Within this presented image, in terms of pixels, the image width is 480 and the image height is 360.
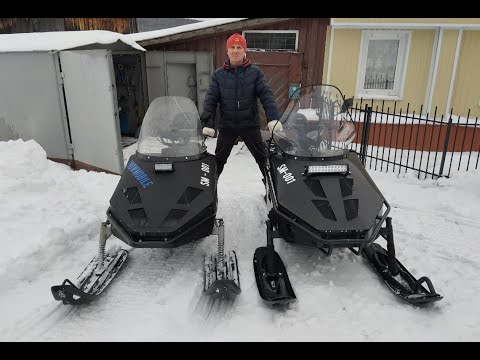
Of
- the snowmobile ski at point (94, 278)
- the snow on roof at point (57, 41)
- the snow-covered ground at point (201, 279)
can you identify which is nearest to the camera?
the snow-covered ground at point (201, 279)

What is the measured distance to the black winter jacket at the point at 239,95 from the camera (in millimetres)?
4145

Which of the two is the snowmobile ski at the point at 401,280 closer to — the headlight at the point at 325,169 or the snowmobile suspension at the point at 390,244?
the snowmobile suspension at the point at 390,244

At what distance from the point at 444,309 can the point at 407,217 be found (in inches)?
82.8

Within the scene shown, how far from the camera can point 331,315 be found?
2867mm

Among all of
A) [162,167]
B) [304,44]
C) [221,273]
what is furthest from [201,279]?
[304,44]

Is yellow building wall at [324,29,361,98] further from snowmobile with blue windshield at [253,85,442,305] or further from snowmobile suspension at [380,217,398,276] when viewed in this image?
snowmobile suspension at [380,217,398,276]

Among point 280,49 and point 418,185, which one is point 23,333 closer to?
point 418,185

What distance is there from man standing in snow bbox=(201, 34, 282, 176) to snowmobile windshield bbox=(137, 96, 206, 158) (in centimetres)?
14

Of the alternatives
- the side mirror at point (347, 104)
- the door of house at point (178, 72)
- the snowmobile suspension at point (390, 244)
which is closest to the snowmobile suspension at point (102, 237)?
the snowmobile suspension at point (390, 244)

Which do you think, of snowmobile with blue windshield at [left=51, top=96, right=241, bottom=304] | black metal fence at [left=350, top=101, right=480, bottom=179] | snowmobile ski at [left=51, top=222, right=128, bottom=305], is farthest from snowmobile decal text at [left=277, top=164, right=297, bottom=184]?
black metal fence at [left=350, top=101, right=480, bottom=179]

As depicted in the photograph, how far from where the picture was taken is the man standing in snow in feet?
13.5

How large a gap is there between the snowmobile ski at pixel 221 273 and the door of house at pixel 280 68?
565 centimetres

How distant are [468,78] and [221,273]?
8.49m
